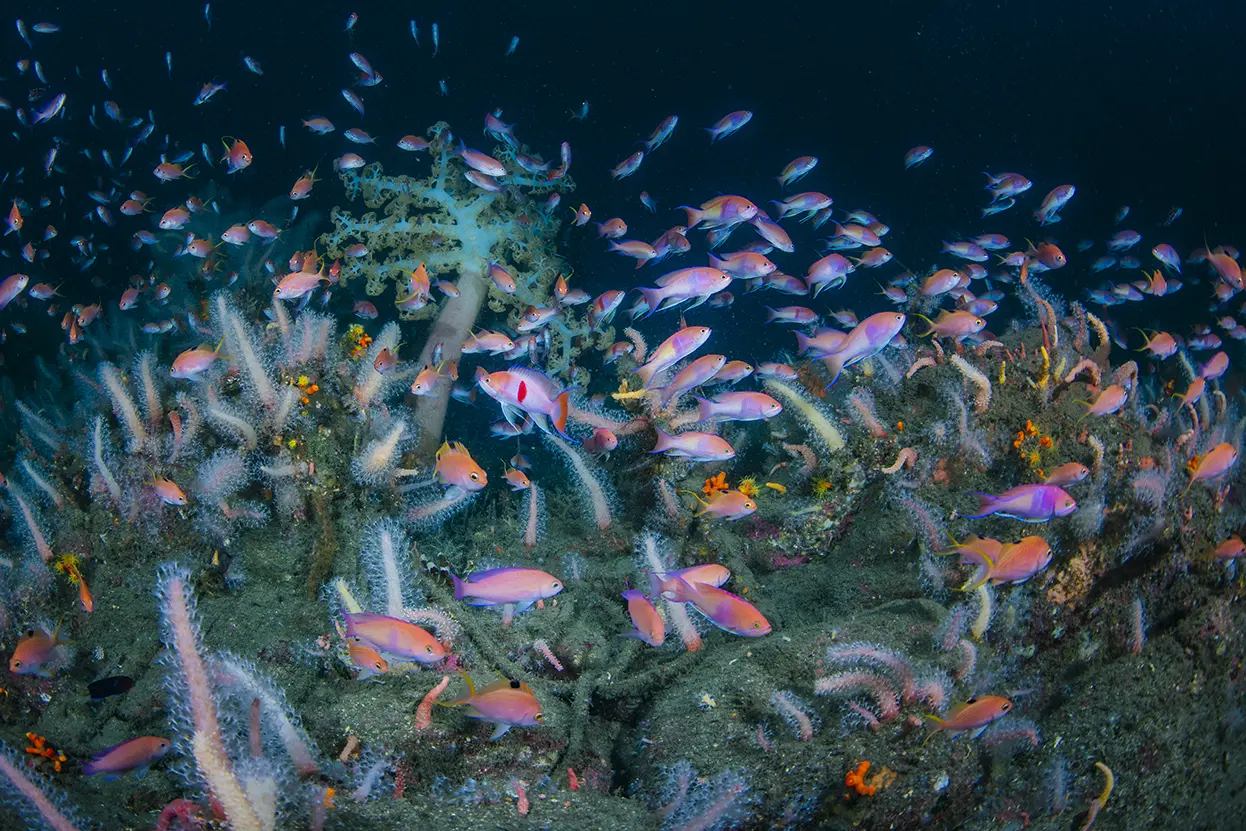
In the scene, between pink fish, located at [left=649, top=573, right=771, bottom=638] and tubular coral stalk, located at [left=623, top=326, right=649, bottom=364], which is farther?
tubular coral stalk, located at [left=623, top=326, right=649, bottom=364]

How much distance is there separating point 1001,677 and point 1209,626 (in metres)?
2.14

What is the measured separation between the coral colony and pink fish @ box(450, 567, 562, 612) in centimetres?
2

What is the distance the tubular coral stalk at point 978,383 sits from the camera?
4.47 metres

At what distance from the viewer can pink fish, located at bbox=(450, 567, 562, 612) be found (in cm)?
285

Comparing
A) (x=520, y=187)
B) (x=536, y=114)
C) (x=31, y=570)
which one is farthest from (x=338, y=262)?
(x=536, y=114)

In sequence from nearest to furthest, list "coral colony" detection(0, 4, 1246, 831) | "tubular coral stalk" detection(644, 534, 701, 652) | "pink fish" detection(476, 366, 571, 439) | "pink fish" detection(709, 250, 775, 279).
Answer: "coral colony" detection(0, 4, 1246, 831), "pink fish" detection(476, 366, 571, 439), "tubular coral stalk" detection(644, 534, 701, 652), "pink fish" detection(709, 250, 775, 279)

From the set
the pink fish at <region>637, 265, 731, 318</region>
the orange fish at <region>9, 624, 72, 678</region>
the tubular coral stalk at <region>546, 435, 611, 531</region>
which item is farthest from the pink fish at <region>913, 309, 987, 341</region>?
the orange fish at <region>9, 624, 72, 678</region>

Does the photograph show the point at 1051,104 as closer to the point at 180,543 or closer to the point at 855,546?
the point at 855,546

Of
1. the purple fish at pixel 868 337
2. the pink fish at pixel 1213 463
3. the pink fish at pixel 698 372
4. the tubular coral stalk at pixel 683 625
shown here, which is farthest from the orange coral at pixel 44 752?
the pink fish at pixel 1213 463

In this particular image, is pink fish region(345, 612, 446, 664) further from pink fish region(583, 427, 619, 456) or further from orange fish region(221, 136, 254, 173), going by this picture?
orange fish region(221, 136, 254, 173)

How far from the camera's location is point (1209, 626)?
4102 millimetres

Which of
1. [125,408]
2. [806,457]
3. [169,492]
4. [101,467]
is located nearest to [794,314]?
[806,457]

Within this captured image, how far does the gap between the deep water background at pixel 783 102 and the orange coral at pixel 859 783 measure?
20617 mm

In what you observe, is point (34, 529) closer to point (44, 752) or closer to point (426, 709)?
point (44, 752)
